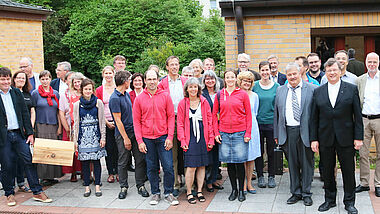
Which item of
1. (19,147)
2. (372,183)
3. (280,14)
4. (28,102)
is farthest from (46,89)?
(372,183)

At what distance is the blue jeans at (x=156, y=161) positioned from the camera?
252 inches

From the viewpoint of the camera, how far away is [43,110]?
731 centimetres

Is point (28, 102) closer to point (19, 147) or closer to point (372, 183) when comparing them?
point (19, 147)

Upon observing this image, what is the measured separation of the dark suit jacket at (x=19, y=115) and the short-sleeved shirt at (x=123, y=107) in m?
1.34

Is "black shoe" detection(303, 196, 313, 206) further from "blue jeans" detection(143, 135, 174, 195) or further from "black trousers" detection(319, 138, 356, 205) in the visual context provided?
"blue jeans" detection(143, 135, 174, 195)

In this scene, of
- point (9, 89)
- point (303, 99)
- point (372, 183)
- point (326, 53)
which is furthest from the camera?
point (326, 53)

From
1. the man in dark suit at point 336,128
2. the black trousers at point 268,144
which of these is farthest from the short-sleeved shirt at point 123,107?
the man in dark suit at point 336,128

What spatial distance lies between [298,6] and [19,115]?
6088 mm

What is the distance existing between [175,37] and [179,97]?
16876 mm

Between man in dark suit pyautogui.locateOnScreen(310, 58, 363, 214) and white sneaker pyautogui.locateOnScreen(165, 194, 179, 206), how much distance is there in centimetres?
208

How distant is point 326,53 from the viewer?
10484 millimetres

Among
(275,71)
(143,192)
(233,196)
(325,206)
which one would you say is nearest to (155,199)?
(143,192)

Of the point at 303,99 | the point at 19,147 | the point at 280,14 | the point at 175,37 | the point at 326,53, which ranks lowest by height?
the point at 19,147

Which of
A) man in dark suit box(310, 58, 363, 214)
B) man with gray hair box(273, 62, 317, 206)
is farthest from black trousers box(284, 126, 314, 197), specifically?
man in dark suit box(310, 58, 363, 214)
